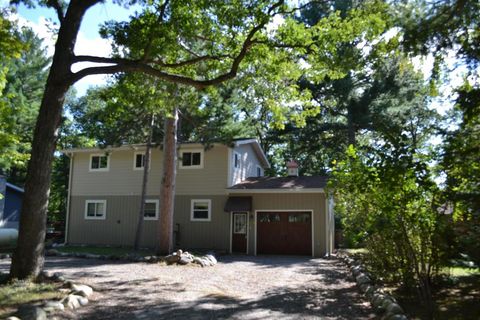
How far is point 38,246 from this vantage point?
859 centimetres

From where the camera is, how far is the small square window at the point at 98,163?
22750mm

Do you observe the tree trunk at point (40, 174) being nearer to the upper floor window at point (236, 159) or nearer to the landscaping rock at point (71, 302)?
the landscaping rock at point (71, 302)

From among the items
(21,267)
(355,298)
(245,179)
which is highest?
(245,179)

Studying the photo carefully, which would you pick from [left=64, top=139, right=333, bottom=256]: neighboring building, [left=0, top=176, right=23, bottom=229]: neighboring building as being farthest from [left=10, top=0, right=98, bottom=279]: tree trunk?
[left=0, top=176, right=23, bottom=229]: neighboring building

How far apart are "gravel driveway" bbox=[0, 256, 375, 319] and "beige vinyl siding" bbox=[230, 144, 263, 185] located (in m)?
7.14

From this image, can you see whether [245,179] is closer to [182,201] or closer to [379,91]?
[182,201]

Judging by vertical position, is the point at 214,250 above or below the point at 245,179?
below

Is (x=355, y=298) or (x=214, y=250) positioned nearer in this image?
(x=355, y=298)

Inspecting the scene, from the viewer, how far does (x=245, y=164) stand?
23.1 metres

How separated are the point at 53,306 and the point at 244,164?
16629 millimetres

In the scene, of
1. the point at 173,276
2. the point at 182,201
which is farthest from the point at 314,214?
the point at 173,276

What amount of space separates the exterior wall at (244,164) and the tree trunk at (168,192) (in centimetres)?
437

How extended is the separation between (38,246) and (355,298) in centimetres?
668

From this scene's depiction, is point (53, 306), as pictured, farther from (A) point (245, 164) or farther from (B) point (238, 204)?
(A) point (245, 164)
